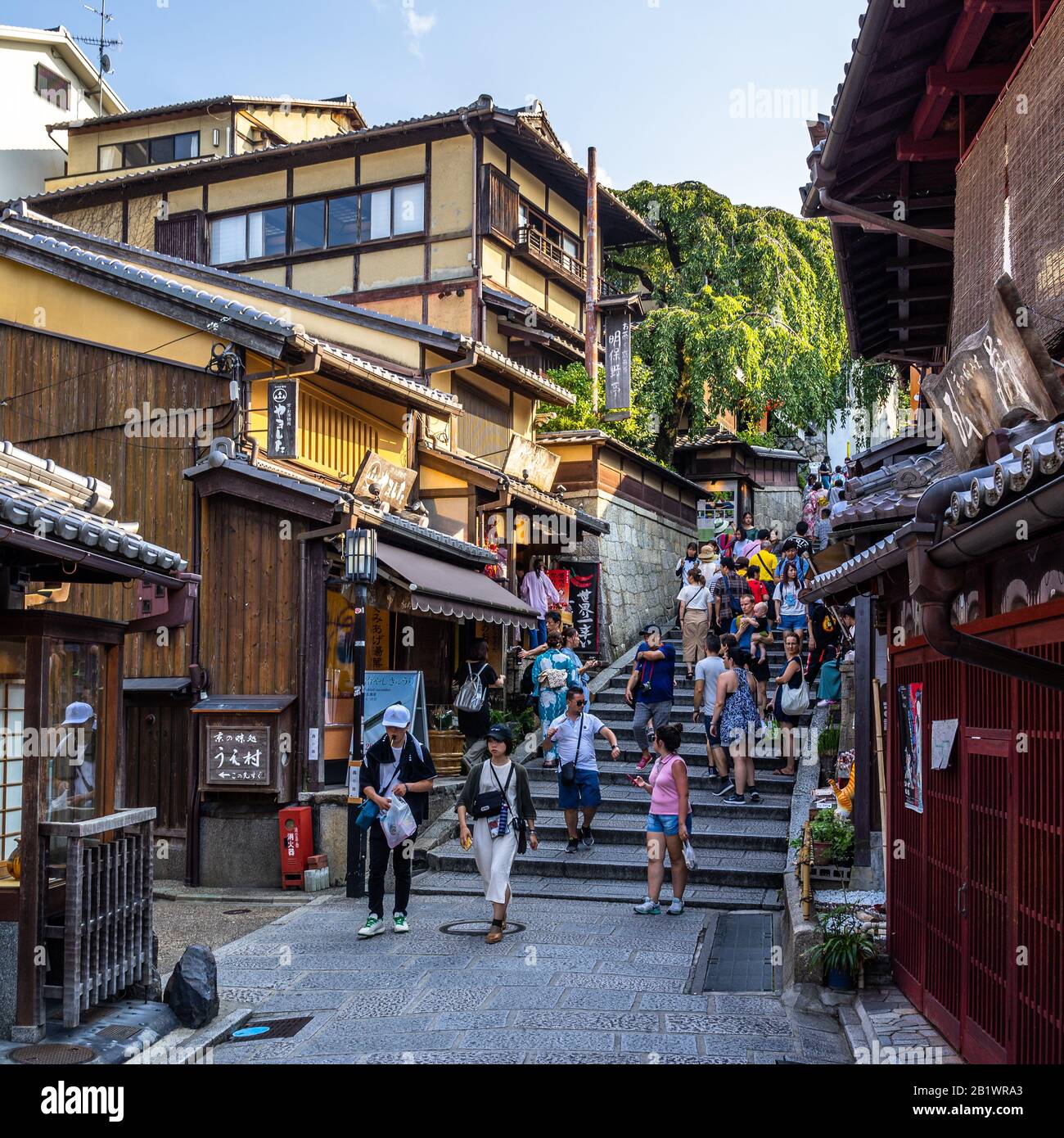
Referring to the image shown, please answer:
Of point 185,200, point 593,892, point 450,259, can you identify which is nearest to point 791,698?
point 593,892

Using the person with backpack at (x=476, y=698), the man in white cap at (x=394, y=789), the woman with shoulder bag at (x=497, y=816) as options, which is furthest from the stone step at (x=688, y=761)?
the man in white cap at (x=394, y=789)

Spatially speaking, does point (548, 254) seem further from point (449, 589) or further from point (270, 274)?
point (449, 589)

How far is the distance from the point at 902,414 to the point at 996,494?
116 feet

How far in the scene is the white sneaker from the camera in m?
11.5

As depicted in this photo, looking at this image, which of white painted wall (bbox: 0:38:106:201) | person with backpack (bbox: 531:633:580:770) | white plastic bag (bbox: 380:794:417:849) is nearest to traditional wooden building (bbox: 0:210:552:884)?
person with backpack (bbox: 531:633:580:770)

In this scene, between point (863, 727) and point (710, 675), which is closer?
point (863, 727)

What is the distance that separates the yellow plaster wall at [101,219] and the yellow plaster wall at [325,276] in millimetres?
5535

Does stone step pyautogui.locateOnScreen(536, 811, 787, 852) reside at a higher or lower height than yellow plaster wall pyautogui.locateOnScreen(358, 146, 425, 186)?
lower

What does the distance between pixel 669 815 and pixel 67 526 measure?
22.1 ft

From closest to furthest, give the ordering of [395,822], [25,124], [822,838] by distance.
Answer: [395,822] < [822,838] < [25,124]

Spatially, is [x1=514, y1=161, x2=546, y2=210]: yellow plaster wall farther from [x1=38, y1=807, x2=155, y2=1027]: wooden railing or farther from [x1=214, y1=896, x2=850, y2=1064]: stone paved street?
[x1=38, y1=807, x2=155, y2=1027]: wooden railing

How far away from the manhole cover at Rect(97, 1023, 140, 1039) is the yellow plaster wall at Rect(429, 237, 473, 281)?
64.8ft

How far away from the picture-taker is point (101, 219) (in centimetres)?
2931

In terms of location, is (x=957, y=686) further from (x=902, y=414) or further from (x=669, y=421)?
(x=902, y=414)
